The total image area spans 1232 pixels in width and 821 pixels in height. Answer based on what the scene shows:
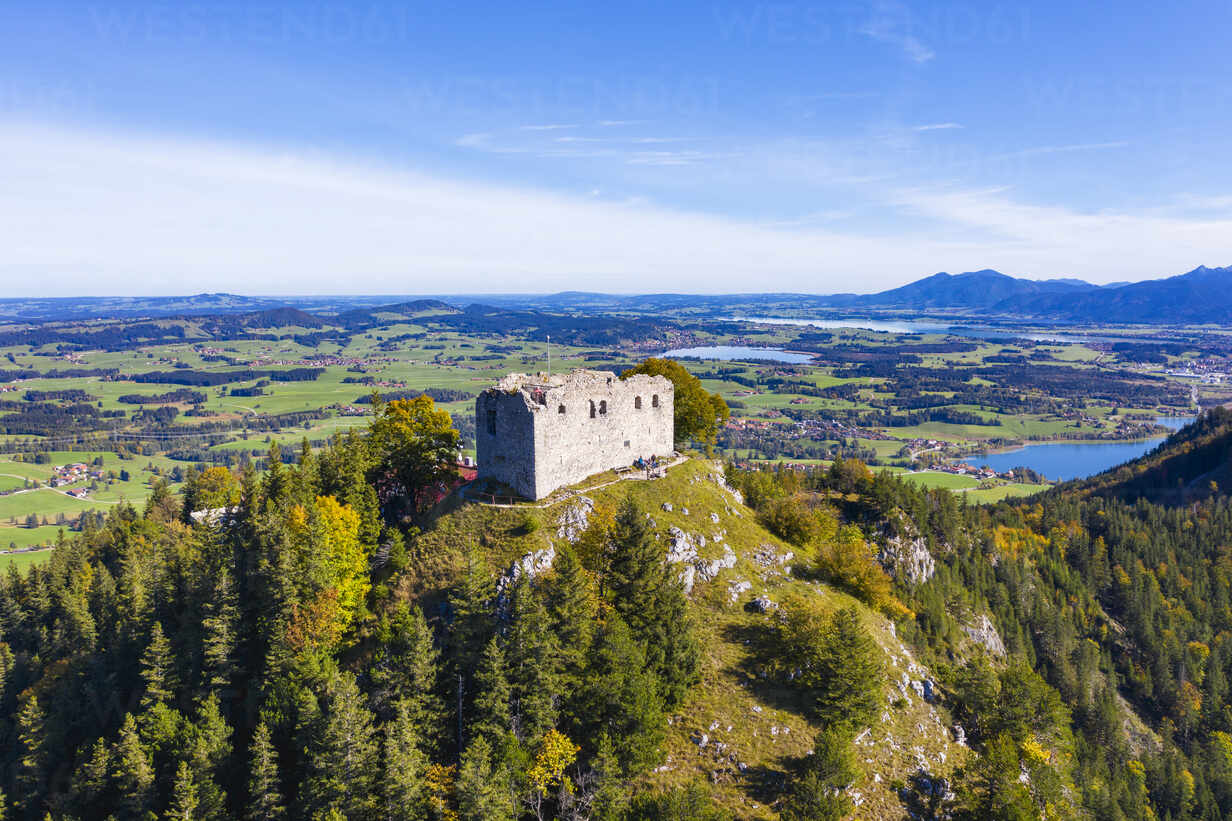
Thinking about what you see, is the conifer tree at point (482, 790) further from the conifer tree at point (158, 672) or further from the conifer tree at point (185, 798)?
the conifer tree at point (158, 672)

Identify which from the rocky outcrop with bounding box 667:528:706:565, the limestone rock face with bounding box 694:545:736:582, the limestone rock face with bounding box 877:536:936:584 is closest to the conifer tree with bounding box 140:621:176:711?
the rocky outcrop with bounding box 667:528:706:565

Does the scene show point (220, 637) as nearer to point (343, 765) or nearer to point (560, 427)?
point (343, 765)

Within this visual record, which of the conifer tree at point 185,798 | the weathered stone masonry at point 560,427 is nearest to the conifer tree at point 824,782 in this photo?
the weathered stone masonry at point 560,427

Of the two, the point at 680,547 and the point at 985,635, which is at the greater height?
the point at 680,547

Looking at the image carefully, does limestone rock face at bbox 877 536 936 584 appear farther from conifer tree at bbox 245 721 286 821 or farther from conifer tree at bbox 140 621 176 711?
conifer tree at bbox 140 621 176 711

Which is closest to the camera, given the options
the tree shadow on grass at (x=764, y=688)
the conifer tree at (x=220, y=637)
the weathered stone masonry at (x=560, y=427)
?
the tree shadow on grass at (x=764, y=688)

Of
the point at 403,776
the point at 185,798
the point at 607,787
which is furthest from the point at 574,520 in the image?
the point at 185,798
